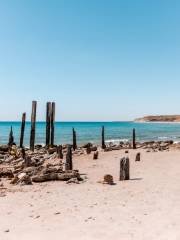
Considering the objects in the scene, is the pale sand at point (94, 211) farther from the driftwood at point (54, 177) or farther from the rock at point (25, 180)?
the driftwood at point (54, 177)

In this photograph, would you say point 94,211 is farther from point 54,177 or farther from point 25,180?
point 54,177

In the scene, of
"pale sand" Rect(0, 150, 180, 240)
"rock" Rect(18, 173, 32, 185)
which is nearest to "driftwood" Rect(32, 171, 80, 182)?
"rock" Rect(18, 173, 32, 185)

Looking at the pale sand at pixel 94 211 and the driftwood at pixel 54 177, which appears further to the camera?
the driftwood at pixel 54 177

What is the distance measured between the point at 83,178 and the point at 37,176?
208cm

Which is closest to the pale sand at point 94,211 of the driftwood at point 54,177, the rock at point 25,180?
the rock at point 25,180

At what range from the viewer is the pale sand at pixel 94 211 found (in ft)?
23.8

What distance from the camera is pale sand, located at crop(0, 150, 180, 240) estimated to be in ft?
23.8

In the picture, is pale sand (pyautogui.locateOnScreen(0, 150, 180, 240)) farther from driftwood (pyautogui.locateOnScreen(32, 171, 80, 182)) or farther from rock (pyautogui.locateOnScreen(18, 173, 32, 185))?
driftwood (pyautogui.locateOnScreen(32, 171, 80, 182))

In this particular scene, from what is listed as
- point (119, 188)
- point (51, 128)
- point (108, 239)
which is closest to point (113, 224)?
point (108, 239)

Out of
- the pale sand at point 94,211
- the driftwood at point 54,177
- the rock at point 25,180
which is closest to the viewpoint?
the pale sand at point 94,211

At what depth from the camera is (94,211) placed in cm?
909

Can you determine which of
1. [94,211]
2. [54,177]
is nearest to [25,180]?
[54,177]

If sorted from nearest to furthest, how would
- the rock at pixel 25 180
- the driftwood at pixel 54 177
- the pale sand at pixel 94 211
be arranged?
the pale sand at pixel 94 211, the rock at pixel 25 180, the driftwood at pixel 54 177

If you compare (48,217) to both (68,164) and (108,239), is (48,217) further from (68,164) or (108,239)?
(68,164)
